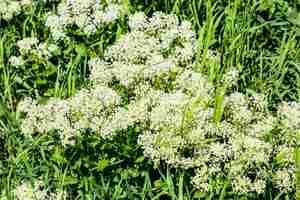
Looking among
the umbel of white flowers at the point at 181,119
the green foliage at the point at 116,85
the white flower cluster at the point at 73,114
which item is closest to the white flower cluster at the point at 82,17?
the green foliage at the point at 116,85

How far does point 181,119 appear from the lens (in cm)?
395

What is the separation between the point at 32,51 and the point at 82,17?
0.40 meters

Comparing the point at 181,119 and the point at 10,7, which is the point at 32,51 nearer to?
the point at 10,7

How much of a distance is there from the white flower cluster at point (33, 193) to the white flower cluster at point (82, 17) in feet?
3.87

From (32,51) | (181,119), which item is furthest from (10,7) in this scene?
(181,119)

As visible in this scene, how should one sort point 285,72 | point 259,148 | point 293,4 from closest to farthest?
point 259,148 < point 285,72 < point 293,4

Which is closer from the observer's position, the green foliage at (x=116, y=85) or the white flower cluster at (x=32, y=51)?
the green foliage at (x=116, y=85)

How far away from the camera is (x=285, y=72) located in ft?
15.8

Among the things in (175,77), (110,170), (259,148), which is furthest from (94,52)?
(259,148)

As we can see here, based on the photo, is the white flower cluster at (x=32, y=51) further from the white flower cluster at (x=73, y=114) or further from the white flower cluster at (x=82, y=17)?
the white flower cluster at (x=73, y=114)

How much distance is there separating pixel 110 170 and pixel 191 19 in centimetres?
144

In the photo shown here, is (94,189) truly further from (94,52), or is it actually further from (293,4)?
(293,4)

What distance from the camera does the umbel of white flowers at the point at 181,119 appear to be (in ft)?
12.9

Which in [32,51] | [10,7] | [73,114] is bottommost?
[73,114]
